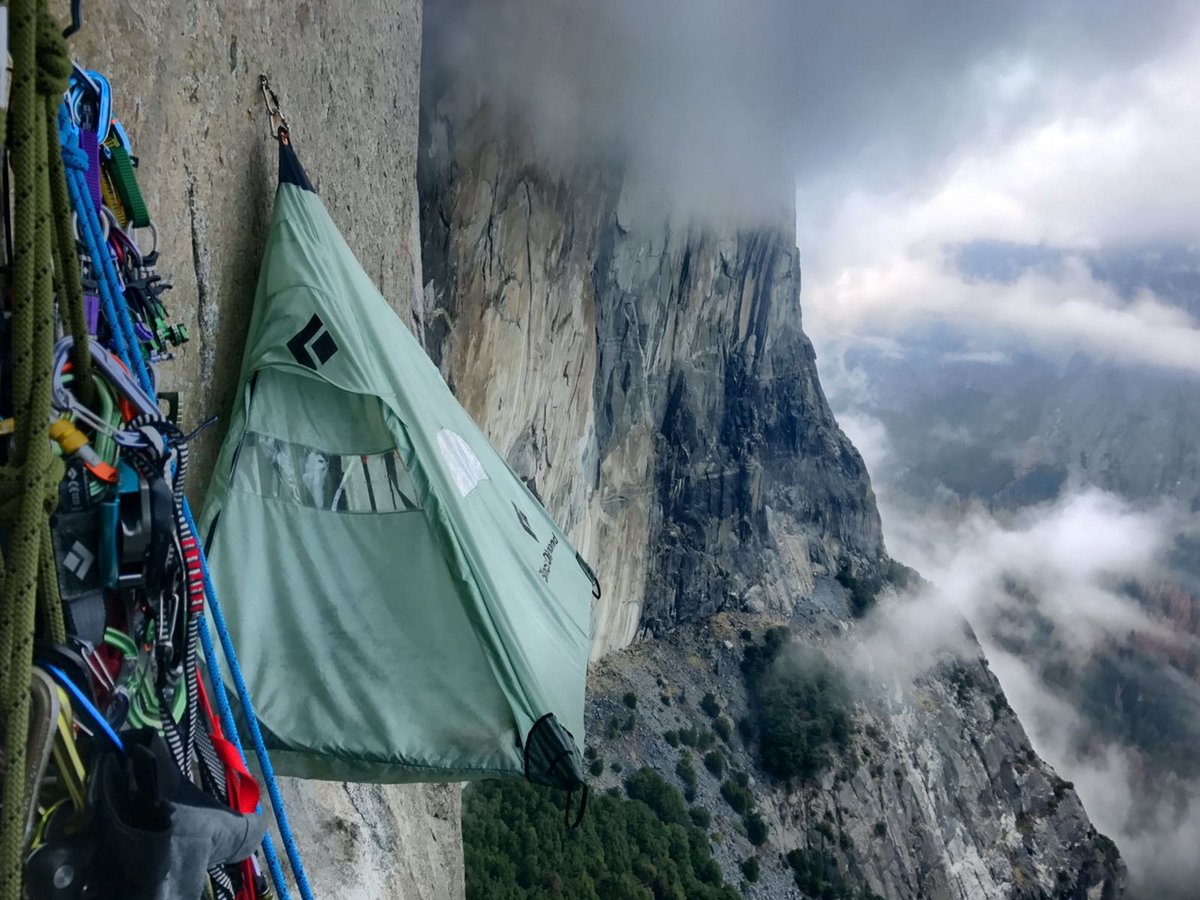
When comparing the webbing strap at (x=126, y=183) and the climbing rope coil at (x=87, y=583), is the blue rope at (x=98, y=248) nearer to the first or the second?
the climbing rope coil at (x=87, y=583)

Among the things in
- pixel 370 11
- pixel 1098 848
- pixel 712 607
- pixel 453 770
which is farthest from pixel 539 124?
pixel 1098 848

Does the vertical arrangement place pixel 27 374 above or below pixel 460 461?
above

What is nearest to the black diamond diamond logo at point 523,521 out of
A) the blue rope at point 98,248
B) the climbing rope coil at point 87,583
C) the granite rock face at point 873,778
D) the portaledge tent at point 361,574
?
the portaledge tent at point 361,574

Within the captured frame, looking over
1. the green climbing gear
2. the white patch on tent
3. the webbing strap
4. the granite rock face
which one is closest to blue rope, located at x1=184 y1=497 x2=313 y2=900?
the green climbing gear

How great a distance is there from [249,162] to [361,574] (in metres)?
1.75

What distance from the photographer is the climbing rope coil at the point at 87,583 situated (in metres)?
1.06

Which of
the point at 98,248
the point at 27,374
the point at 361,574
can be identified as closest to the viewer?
the point at 27,374

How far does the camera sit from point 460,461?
274cm

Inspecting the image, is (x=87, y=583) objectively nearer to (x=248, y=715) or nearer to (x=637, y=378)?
(x=248, y=715)

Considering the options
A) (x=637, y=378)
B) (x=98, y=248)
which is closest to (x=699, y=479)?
(x=637, y=378)

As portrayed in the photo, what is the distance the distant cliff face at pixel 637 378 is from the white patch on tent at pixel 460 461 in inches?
197

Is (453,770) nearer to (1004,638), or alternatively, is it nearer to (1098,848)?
(1098,848)

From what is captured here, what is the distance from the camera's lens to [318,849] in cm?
317

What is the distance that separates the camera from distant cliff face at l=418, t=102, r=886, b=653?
1424cm
